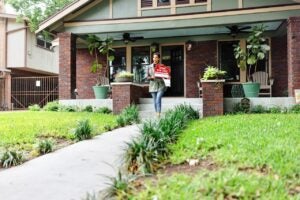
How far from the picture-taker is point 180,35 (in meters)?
16.5

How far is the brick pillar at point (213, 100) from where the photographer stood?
11898mm

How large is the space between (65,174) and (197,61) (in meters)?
12.4

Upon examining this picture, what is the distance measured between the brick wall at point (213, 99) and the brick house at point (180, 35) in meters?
2.60

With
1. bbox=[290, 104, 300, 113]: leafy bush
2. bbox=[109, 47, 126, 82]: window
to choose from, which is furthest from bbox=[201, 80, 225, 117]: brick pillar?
bbox=[109, 47, 126, 82]: window

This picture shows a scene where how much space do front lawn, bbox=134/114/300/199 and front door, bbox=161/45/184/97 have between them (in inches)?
428

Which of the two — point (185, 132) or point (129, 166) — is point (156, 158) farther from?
point (185, 132)

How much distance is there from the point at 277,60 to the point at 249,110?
456cm

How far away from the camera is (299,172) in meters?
3.91

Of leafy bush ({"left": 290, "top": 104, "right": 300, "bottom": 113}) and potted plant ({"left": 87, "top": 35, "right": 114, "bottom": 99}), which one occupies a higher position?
potted plant ({"left": 87, "top": 35, "right": 114, "bottom": 99})

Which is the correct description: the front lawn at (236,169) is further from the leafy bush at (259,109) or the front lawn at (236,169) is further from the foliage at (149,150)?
the leafy bush at (259,109)

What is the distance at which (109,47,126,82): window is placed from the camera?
17.8 metres

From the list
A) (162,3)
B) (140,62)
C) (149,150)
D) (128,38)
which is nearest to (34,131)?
(149,150)

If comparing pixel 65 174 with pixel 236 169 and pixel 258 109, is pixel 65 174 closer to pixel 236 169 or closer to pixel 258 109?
pixel 236 169

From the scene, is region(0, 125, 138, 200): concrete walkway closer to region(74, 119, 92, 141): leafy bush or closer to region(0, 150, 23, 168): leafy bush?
region(0, 150, 23, 168): leafy bush
